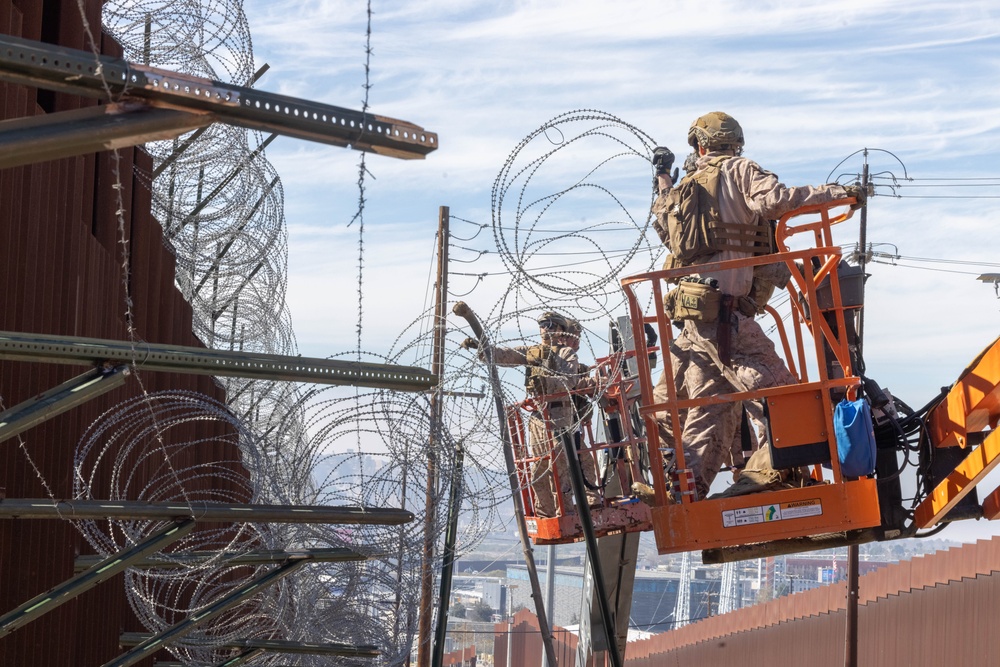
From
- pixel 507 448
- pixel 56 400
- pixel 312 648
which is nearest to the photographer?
pixel 56 400

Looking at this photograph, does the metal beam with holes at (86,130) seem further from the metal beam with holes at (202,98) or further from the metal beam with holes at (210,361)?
the metal beam with holes at (210,361)

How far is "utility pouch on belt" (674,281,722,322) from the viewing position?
7562mm

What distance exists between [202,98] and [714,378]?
209 inches

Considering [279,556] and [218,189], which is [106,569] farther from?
[218,189]

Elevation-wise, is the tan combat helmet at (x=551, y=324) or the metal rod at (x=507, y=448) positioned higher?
the tan combat helmet at (x=551, y=324)

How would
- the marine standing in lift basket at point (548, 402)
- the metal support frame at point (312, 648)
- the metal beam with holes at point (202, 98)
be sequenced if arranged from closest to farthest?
the metal beam with holes at point (202, 98) → the metal support frame at point (312, 648) → the marine standing in lift basket at point (548, 402)

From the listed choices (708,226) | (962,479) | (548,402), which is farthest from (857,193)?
(548,402)

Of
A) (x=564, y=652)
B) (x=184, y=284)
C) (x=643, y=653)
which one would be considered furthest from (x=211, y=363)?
(x=564, y=652)

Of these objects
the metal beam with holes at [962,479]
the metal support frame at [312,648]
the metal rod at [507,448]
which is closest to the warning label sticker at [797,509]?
the metal beam with holes at [962,479]

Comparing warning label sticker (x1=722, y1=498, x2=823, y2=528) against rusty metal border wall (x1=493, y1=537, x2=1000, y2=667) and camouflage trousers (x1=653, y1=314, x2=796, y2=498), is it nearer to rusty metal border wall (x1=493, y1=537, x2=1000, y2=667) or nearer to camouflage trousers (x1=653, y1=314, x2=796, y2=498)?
camouflage trousers (x1=653, y1=314, x2=796, y2=498)

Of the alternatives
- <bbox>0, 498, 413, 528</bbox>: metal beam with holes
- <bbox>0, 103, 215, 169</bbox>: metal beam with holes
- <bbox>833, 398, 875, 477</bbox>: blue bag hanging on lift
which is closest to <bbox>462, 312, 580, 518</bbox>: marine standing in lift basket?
<bbox>833, 398, 875, 477</bbox>: blue bag hanging on lift

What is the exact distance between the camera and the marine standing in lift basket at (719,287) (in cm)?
750

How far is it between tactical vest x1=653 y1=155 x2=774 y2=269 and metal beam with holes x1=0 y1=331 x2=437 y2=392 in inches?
127

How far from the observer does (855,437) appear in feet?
23.3
